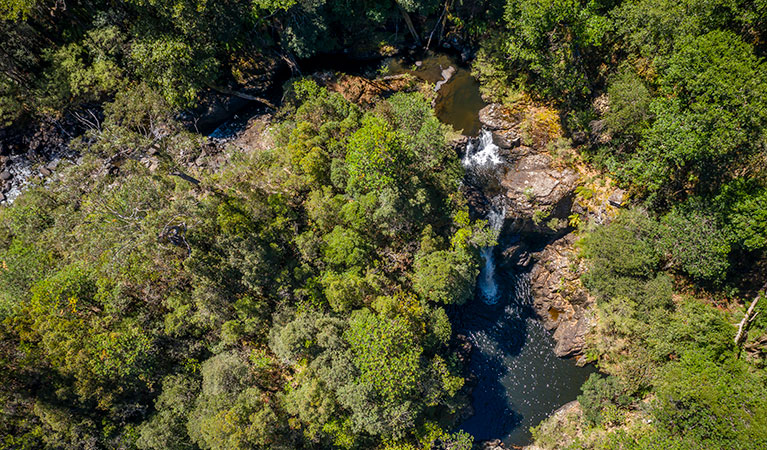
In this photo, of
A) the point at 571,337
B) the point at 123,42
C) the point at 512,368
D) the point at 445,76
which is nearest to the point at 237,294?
the point at 123,42

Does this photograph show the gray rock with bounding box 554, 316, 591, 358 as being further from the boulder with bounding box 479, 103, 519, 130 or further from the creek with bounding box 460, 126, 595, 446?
the boulder with bounding box 479, 103, 519, 130

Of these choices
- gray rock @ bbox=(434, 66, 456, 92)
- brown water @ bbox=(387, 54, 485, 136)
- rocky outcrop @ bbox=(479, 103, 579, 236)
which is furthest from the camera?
gray rock @ bbox=(434, 66, 456, 92)

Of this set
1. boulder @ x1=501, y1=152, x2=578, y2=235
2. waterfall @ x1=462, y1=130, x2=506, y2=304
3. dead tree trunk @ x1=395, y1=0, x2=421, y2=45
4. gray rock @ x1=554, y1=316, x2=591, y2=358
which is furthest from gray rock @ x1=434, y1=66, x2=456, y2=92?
gray rock @ x1=554, y1=316, x2=591, y2=358

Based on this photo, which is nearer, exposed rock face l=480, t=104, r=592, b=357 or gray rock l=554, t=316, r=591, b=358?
gray rock l=554, t=316, r=591, b=358

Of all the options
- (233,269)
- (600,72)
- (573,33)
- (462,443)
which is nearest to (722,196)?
(600,72)

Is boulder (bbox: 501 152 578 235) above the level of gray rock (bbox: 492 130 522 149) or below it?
below

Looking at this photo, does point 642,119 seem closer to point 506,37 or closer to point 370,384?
point 506,37

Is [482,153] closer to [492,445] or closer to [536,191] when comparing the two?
[536,191]
